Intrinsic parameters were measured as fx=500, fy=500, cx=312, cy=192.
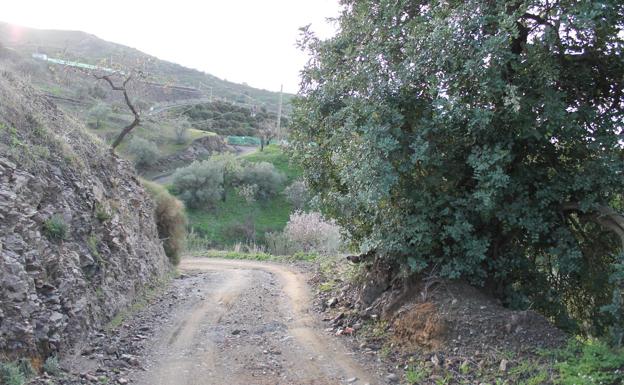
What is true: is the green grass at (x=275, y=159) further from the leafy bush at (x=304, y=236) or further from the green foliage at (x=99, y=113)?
the leafy bush at (x=304, y=236)

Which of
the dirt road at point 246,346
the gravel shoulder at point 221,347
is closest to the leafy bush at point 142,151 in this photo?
the dirt road at point 246,346

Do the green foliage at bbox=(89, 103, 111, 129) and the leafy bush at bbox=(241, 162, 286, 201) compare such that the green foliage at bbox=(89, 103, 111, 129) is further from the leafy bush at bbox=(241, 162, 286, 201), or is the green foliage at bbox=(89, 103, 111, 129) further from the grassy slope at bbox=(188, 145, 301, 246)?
the leafy bush at bbox=(241, 162, 286, 201)

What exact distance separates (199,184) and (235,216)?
13.0 ft

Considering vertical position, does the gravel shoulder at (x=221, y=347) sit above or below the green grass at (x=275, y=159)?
below

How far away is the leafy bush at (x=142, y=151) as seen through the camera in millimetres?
42125

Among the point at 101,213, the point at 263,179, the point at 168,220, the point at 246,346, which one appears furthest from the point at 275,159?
the point at 246,346

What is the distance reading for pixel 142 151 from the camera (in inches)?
1676

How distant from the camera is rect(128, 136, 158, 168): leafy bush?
4212 cm

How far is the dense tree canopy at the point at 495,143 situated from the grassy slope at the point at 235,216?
29.5 m

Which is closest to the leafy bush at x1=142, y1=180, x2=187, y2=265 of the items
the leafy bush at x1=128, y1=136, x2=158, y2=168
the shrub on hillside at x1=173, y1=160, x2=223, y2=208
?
the shrub on hillside at x1=173, y1=160, x2=223, y2=208

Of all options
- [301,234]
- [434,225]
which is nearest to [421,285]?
[434,225]

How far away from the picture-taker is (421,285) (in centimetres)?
808

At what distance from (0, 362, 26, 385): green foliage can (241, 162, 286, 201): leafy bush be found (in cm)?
3900

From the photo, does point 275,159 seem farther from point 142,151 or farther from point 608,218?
point 608,218
